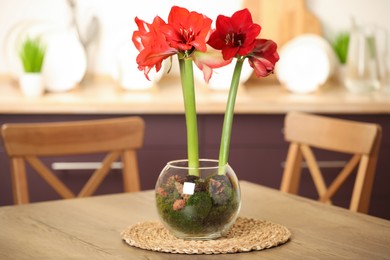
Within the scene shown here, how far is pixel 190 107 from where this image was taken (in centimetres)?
154

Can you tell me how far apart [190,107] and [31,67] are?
6.25ft

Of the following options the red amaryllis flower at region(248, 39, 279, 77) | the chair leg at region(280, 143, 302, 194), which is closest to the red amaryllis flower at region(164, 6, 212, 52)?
the red amaryllis flower at region(248, 39, 279, 77)

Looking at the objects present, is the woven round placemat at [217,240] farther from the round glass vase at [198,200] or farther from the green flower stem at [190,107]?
the green flower stem at [190,107]

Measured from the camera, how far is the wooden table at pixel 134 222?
1479 mm

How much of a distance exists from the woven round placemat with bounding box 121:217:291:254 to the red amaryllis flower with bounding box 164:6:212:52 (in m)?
0.35

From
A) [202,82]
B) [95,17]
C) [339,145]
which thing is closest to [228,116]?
[339,145]

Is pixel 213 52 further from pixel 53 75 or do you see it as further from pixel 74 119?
pixel 53 75

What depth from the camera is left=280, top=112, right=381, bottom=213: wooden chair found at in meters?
2.18

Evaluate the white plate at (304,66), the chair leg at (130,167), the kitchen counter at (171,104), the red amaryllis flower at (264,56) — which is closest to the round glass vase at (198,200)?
the red amaryllis flower at (264,56)

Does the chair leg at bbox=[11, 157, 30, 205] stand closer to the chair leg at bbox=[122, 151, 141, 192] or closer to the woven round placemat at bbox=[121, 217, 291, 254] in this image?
the chair leg at bbox=[122, 151, 141, 192]

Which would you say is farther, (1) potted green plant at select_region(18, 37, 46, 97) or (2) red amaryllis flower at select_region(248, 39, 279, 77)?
(1) potted green plant at select_region(18, 37, 46, 97)

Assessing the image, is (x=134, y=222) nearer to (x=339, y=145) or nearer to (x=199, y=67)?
(x=199, y=67)

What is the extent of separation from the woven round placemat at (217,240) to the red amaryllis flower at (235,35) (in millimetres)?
336

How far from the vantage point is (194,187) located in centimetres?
148
